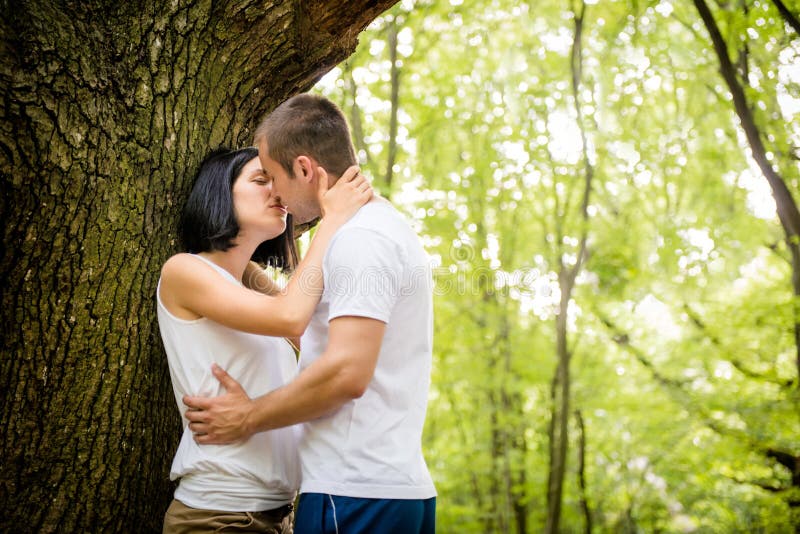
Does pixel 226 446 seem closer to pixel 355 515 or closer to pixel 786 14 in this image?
pixel 355 515

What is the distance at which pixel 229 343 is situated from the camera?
221 cm

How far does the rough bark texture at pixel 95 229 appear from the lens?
2.09m

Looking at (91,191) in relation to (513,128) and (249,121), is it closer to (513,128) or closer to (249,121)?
(249,121)

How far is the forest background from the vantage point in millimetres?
2145

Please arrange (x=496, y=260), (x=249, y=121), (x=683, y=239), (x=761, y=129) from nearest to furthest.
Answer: (x=249, y=121)
(x=761, y=129)
(x=683, y=239)
(x=496, y=260)

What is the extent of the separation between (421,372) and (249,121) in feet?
4.65

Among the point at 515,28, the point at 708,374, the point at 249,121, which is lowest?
the point at 708,374

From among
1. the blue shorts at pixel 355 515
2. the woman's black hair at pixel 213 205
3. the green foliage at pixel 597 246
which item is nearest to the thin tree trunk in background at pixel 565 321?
the green foliage at pixel 597 246

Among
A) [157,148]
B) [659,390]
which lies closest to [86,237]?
[157,148]

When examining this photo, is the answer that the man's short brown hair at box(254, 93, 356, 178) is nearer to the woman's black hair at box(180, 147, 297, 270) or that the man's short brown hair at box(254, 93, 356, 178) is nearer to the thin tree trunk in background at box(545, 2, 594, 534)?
the woman's black hair at box(180, 147, 297, 270)

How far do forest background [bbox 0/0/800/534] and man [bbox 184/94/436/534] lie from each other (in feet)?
1.81

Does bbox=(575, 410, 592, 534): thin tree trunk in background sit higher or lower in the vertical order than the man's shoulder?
lower

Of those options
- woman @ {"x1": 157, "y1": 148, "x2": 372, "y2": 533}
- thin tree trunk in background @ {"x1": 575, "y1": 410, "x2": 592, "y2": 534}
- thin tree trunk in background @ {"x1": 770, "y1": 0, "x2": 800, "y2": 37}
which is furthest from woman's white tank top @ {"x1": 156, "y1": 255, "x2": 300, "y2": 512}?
thin tree trunk in background @ {"x1": 575, "y1": 410, "x2": 592, "y2": 534}

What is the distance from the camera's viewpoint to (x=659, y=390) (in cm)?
1002
